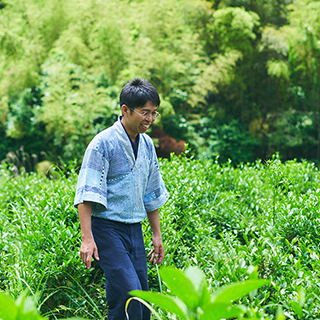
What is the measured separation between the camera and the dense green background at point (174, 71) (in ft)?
27.8

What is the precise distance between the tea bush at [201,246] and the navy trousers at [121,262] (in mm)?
297

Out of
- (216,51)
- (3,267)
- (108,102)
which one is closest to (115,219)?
(3,267)

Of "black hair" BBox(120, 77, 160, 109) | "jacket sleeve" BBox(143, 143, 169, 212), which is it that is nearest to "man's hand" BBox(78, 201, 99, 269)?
"jacket sleeve" BBox(143, 143, 169, 212)

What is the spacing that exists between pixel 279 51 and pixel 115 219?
8.85m

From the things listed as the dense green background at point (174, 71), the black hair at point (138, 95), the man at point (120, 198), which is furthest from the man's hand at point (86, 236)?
the dense green background at point (174, 71)

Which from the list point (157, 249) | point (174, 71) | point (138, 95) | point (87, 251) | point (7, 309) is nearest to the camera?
point (7, 309)

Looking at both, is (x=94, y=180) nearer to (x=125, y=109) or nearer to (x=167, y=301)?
(x=125, y=109)

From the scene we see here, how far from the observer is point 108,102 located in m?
7.91

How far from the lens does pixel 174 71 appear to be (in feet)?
29.1

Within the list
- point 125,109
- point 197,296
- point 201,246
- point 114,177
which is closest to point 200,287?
point 197,296

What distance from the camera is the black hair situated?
172 centimetres

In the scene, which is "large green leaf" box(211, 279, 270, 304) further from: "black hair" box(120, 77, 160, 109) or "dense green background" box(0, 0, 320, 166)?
"dense green background" box(0, 0, 320, 166)

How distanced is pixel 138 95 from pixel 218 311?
127 cm

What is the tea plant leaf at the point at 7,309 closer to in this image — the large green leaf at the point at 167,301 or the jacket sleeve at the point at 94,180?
the large green leaf at the point at 167,301
